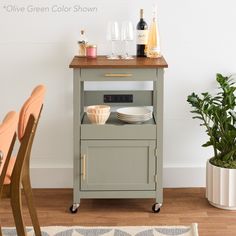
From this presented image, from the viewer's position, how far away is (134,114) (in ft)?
11.9

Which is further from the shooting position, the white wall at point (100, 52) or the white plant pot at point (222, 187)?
the white wall at point (100, 52)

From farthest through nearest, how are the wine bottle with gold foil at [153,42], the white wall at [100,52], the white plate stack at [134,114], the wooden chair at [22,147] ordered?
the white wall at [100,52] < the wine bottle with gold foil at [153,42] < the white plate stack at [134,114] < the wooden chair at [22,147]

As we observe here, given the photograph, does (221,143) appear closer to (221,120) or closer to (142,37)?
(221,120)

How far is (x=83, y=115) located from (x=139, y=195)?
0.59m

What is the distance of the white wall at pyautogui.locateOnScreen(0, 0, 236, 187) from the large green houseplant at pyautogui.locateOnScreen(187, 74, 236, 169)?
259mm

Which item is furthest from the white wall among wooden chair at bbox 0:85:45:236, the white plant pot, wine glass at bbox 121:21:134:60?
wooden chair at bbox 0:85:45:236

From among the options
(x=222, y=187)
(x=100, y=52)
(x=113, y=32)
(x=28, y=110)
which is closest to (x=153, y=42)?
(x=113, y=32)

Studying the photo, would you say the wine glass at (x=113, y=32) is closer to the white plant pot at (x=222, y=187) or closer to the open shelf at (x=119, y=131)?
the open shelf at (x=119, y=131)

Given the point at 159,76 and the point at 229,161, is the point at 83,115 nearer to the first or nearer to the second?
the point at 159,76

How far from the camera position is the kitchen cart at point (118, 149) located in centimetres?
346

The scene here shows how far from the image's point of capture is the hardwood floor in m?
3.46

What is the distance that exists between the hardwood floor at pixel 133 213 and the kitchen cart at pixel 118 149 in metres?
0.09

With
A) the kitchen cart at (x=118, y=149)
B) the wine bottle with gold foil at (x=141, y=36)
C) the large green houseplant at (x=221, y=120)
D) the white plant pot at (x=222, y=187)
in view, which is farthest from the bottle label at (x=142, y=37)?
the white plant pot at (x=222, y=187)

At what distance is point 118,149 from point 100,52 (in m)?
0.69
